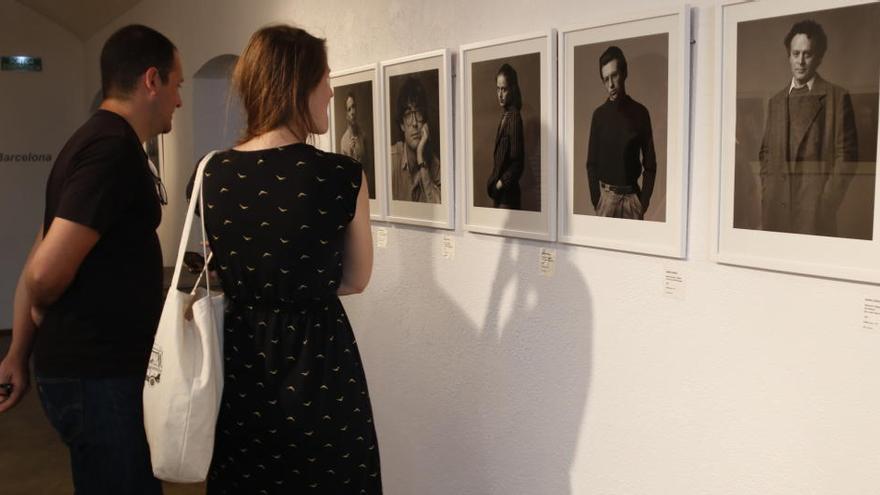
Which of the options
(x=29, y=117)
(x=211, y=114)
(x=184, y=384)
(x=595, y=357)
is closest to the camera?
(x=184, y=384)

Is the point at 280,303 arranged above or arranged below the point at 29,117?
below

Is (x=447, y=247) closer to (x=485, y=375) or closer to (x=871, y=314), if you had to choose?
(x=485, y=375)

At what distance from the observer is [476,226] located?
298cm

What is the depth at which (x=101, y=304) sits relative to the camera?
222 centimetres

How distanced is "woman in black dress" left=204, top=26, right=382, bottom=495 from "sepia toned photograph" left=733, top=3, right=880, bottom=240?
0.93 m

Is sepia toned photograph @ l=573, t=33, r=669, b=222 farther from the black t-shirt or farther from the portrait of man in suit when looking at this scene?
the black t-shirt

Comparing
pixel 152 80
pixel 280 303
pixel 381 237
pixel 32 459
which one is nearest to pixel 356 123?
pixel 381 237

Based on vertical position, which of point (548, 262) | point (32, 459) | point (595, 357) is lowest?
point (32, 459)

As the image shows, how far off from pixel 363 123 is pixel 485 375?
1.29 metres

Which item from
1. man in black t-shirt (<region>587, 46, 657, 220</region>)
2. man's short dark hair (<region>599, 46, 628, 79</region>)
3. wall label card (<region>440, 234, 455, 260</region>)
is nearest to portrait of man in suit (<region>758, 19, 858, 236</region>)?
man in black t-shirt (<region>587, 46, 657, 220</region>)

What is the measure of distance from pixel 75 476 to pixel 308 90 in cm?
122

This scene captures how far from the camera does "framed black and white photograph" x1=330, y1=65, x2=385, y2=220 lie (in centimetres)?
358

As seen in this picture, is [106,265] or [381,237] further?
[381,237]

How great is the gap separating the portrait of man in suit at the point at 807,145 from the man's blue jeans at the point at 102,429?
5.55 feet
